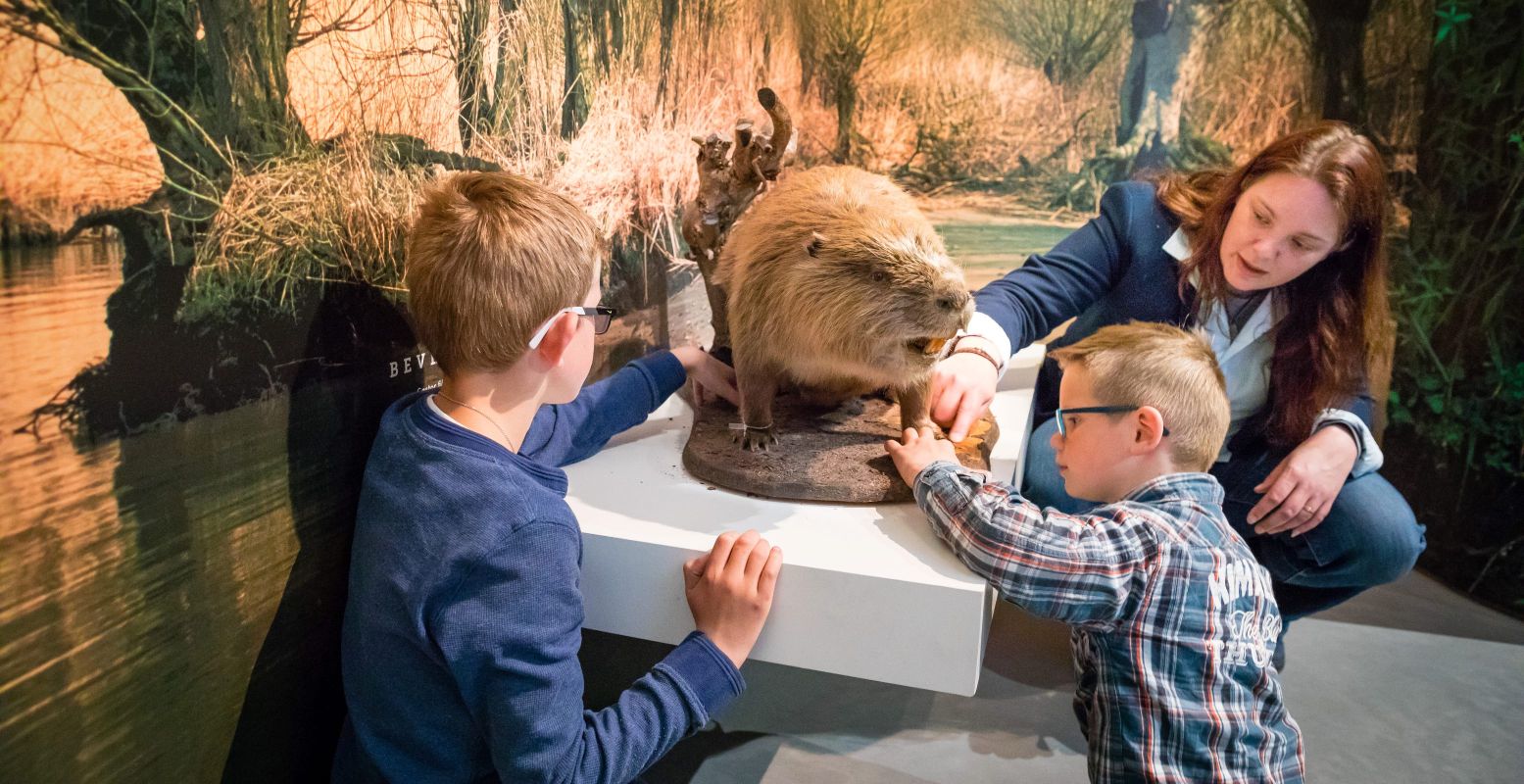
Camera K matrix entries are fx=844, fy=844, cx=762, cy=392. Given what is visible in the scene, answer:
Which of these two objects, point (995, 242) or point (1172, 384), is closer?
point (1172, 384)

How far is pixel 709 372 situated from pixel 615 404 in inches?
10.9

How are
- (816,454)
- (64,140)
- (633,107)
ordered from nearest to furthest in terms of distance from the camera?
1. (64,140)
2. (816,454)
3. (633,107)

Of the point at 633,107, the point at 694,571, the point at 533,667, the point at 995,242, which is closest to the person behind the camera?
the point at 533,667

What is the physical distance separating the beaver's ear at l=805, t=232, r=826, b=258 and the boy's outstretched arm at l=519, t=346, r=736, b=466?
511 millimetres

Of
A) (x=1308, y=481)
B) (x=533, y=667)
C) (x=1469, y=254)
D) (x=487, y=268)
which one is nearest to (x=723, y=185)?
(x=487, y=268)

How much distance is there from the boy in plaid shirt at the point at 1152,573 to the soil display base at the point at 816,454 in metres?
0.16

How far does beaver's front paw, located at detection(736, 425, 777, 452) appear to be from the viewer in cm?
176

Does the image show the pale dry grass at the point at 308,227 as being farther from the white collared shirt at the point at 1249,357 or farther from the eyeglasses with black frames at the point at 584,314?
the white collared shirt at the point at 1249,357

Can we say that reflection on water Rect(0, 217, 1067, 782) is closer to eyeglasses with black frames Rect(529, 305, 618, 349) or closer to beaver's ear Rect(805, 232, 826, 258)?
eyeglasses with black frames Rect(529, 305, 618, 349)

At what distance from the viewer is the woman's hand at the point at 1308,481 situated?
6.05 feet

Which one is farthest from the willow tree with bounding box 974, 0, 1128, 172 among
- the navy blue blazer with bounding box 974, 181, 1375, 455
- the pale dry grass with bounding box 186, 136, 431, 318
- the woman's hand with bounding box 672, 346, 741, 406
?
the pale dry grass with bounding box 186, 136, 431, 318

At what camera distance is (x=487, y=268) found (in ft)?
3.93

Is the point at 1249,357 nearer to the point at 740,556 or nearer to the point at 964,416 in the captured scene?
the point at 964,416

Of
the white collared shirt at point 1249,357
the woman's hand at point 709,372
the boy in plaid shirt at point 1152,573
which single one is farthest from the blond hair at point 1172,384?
the woman's hand at point 709,372
